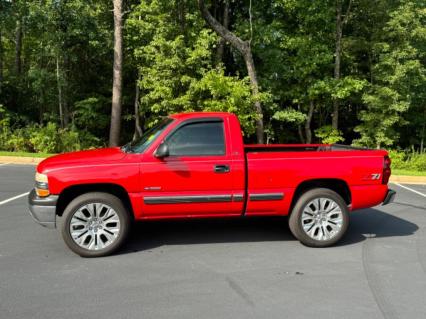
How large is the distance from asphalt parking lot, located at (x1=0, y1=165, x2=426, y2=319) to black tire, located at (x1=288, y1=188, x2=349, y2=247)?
121mm

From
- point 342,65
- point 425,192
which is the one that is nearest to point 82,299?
point 425,192

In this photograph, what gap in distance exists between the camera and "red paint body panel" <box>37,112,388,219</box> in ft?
16.6

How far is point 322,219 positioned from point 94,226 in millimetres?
2936

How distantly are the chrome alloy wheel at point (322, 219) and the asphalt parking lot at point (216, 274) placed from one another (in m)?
0.22

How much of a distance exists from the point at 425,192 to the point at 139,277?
8.50 m

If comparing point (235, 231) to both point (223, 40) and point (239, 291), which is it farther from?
point (223, 40)

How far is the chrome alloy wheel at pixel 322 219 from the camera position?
5555 millimetres

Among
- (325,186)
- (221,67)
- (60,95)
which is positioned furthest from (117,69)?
(325,186)

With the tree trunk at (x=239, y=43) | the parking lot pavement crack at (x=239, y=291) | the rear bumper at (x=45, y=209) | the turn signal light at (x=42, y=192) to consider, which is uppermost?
the tree trunk at (x=239, y=43)

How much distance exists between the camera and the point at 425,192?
1041 cm

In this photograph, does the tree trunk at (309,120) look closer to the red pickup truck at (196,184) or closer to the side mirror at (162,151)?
the red pickup truck at (196,184)

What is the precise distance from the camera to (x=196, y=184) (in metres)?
5.24

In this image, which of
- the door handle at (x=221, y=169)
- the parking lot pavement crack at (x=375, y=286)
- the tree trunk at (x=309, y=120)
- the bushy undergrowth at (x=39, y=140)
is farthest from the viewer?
the tree trunk at (x=309, y=120)

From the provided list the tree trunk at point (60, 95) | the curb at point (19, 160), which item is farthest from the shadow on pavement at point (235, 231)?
the tree trunk at point (60, 95)
